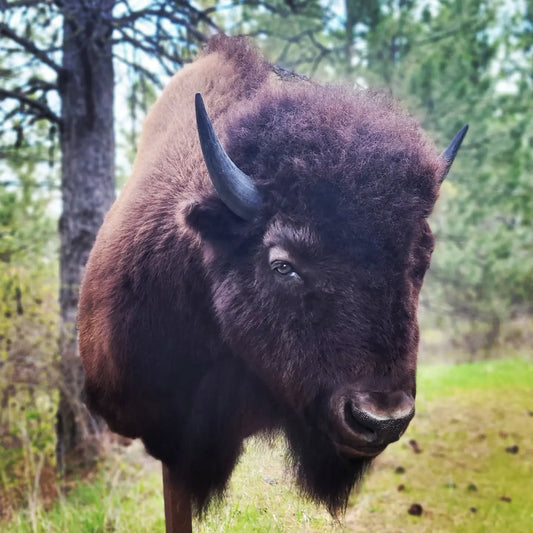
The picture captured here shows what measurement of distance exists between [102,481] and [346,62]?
5671 millimetres

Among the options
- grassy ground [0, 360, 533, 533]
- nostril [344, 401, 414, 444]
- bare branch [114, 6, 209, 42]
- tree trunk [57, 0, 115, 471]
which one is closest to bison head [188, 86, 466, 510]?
nostril [344, 401, 414, 444]

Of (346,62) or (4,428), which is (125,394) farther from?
(346,62)

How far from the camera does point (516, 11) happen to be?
9.16 meters

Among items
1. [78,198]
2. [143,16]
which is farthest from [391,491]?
[143,16]

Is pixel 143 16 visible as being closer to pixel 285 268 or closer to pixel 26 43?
pixel 26 43

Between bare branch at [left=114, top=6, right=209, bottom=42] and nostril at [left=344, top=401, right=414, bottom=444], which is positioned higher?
bare branch at [left=114, top=6, right=209, bottom=42]

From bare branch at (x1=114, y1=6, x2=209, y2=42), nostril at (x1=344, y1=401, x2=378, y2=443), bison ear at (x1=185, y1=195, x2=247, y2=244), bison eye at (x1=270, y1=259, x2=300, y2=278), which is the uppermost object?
bare branch at (x1=114, y1=6, x2=209, y2=42)

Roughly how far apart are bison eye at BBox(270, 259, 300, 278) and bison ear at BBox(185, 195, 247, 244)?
0.25 meters

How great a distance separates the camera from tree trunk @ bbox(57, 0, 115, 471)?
217 inches

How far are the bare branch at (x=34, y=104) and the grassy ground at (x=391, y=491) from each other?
11.7 ft

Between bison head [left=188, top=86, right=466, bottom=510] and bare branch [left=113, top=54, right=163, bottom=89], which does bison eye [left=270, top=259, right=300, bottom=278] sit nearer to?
bison head [left=188, top=86, right=466, bottom=510]

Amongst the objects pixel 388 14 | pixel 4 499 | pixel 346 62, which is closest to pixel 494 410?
pixel 346 62

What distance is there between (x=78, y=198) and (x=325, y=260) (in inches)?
163

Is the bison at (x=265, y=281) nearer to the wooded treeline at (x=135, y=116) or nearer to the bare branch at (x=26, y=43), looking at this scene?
the wooded treeline at (x=135, y=116)
